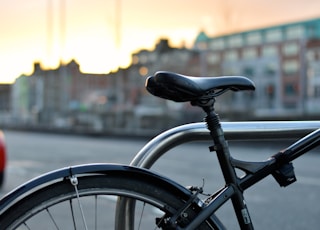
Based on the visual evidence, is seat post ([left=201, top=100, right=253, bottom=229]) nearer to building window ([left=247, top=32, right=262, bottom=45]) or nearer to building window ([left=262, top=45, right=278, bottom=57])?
building window ([left=262, top=45, right=278, bottom=57])

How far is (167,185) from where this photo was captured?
1.59m

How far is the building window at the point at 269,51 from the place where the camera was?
Result: 78188mm

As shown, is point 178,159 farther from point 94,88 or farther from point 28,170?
point 94,88

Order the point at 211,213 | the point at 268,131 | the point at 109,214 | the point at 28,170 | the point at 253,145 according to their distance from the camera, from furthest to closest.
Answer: the point at 253,145
the point at 28,170
the point at 109,214
the point at 268,131
the point at 211,213

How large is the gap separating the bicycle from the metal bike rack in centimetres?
23

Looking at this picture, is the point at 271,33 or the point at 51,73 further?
the point at 271,33

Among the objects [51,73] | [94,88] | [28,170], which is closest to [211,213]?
[28,170]

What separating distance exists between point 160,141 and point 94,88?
60.6m

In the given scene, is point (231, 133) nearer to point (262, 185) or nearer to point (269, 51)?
point (262, 185)

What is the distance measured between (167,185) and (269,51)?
266ft

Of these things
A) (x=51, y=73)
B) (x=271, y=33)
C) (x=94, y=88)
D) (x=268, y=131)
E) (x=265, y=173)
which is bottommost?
(x=265, y=173)

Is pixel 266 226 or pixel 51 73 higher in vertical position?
pixel 51 73

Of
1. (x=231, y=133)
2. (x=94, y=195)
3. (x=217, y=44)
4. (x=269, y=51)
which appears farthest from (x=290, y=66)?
(x=94, y=195)

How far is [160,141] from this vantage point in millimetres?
2025
